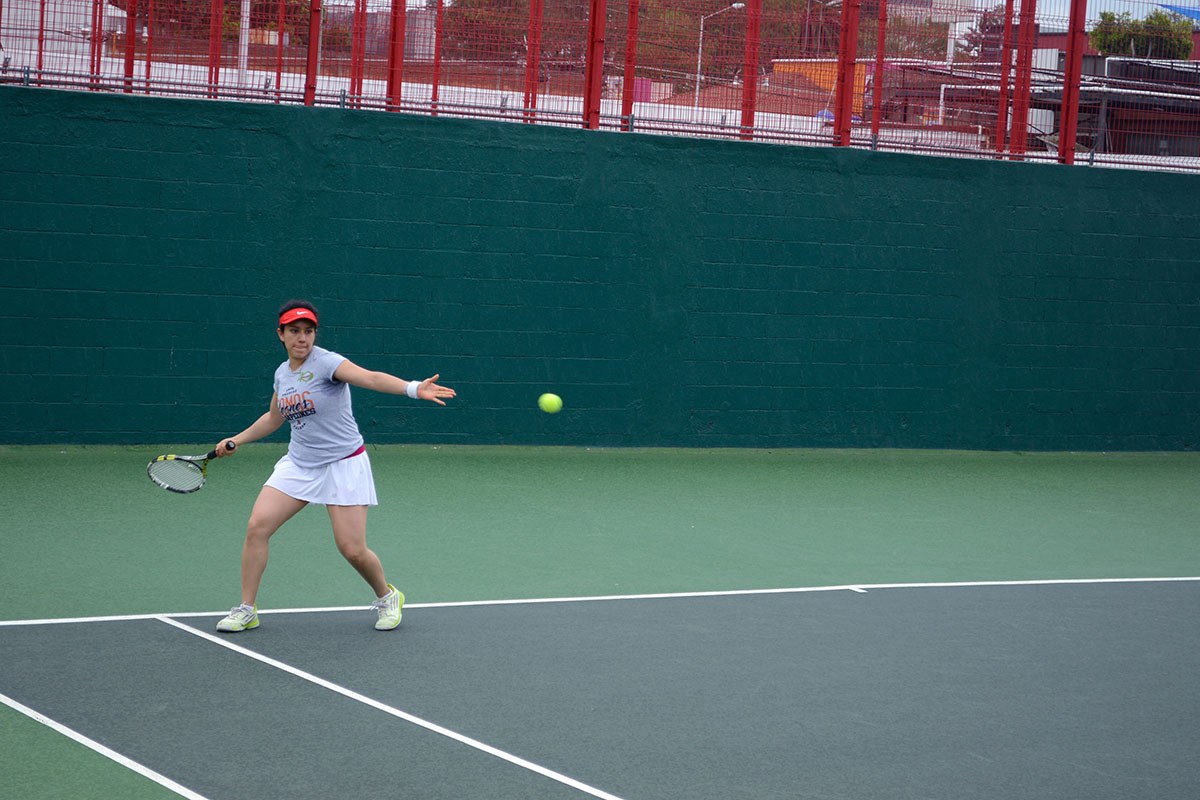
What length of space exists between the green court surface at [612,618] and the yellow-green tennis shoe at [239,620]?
0.32ft

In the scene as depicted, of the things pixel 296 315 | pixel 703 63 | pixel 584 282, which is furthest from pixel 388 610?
pixel 703 63

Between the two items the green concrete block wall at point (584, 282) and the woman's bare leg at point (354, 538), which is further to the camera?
the green concrete block wall at point (584, 282)

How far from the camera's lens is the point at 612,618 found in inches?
271

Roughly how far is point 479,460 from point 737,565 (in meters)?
3.98

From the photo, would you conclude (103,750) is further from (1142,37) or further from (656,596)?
(1142,37)

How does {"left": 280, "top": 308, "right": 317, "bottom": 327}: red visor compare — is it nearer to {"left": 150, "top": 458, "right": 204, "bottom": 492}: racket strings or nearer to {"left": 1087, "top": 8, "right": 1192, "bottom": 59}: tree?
{"left": 150, "top": 458, "right": 204, "bottom": 492}: racket strings

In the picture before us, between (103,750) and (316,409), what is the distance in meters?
2.14

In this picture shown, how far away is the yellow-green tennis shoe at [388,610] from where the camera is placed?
21.1ft

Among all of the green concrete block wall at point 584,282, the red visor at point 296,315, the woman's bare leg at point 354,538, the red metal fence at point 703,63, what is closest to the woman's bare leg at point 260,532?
the woman's bare leg at point 354,538

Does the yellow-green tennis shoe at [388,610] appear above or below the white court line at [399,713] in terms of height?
above

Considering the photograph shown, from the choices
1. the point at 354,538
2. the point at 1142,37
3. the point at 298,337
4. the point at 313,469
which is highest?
the point at 1142,37

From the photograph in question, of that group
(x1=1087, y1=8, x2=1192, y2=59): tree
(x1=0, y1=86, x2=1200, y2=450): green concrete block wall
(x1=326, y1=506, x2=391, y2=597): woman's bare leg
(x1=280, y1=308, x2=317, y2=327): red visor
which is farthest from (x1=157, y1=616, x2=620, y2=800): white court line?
(x1=1087, y1=8, x2=1192, y2=59): tree

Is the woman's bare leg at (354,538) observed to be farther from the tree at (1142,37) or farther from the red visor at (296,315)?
the tree at (1142,37)

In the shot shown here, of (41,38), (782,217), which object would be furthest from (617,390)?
(41,38)
